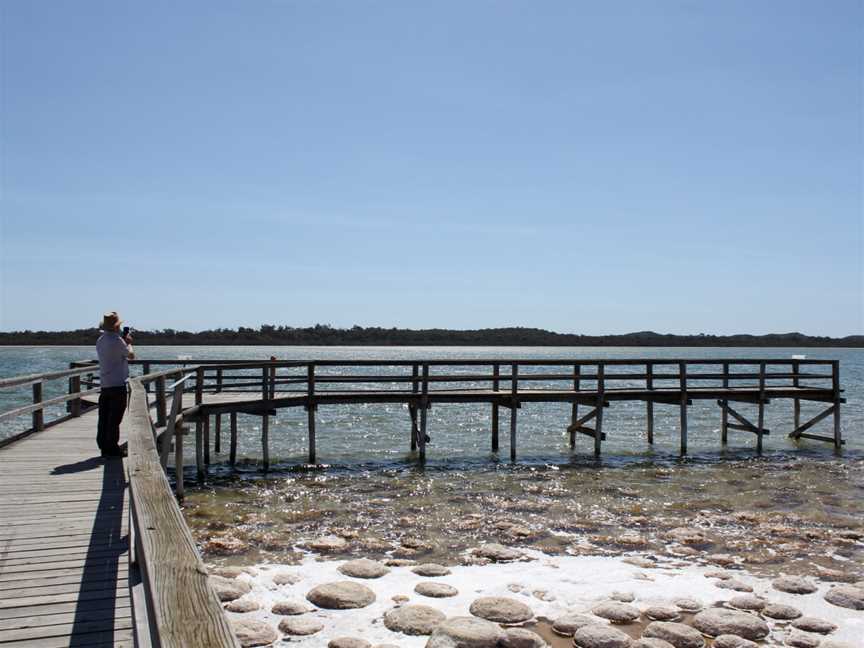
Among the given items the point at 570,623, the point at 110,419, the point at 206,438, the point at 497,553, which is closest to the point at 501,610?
the point at 570,623

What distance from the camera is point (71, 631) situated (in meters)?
4.70

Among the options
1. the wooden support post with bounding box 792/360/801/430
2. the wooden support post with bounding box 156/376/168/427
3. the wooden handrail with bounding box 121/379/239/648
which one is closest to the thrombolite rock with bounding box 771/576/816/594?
the wooden handrail with bounding box 121/379/239/648

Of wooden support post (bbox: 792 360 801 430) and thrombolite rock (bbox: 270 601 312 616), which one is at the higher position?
wooden support post (bbox: 792 360 801 430)

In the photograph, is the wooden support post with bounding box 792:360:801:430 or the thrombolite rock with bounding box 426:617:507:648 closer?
the thrombolite rock with bounding box 426:617:507:648

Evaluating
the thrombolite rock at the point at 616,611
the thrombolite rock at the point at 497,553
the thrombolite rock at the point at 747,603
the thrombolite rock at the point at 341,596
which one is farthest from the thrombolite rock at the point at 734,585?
the thrombolite rock at the point at 341,596

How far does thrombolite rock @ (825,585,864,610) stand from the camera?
852cm

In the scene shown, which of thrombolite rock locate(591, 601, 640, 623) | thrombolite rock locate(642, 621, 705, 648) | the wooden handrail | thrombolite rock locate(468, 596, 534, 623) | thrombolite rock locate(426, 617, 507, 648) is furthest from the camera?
thrombolite rock locate(591, 601, 640, 623)

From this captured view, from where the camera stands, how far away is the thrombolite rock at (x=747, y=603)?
8438mm

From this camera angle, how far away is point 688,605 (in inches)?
333

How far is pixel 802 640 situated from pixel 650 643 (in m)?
1.55

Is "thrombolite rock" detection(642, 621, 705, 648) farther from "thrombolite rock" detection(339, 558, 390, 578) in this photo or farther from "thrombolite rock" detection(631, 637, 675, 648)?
"thrombolite rock" detection(339, 558, 390, 578)

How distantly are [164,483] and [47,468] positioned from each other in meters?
6.45

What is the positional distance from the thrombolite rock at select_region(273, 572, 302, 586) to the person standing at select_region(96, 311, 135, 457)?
2741 mm

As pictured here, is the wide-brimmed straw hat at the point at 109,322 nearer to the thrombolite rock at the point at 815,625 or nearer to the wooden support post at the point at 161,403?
the wooden support post at the point at 161,403
